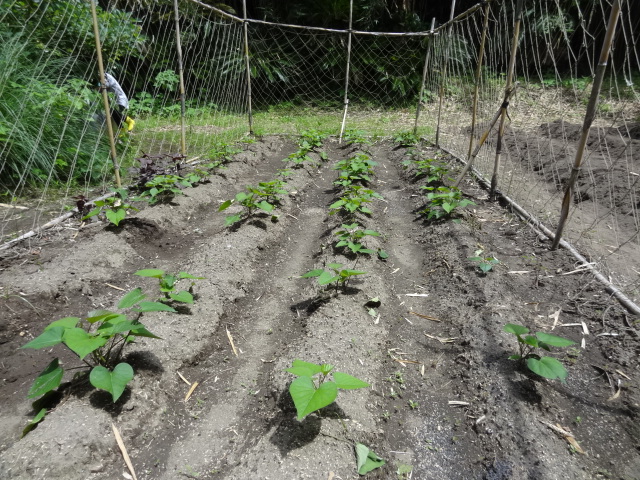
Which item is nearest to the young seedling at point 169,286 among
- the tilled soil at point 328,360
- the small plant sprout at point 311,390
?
the tilled soil at point 328,360

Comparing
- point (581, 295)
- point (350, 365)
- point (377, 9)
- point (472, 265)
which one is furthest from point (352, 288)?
point (377, 9)

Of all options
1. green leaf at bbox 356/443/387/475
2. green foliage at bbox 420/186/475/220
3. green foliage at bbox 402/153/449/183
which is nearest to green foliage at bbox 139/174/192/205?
green foliage at bbox 420/186/475/220

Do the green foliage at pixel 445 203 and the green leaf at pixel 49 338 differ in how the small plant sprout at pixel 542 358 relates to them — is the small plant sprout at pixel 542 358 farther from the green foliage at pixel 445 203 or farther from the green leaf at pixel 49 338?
the green leaf at pixel 49 338

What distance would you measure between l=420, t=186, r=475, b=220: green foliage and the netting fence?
20.0 inches

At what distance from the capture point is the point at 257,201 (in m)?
3.54

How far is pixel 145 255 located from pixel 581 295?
9.27ft

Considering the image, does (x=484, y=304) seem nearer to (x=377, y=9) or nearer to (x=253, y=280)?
(x=253, y=280)

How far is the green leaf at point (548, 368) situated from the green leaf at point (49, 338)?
1827mm

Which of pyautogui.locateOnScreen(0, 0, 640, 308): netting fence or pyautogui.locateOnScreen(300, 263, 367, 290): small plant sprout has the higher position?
pyautogui.locateOnScreen(0, 0, 640, 308): netting fence

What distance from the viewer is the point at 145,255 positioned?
9.42ft

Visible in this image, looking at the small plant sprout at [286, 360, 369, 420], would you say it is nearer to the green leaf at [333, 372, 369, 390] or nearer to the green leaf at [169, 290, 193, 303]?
the green leaf at [333, 372, 369, 390]

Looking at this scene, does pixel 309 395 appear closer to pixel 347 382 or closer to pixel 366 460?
pixel 347 382

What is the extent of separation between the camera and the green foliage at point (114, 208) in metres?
2.82

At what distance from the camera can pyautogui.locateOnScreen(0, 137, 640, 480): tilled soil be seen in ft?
4.68
